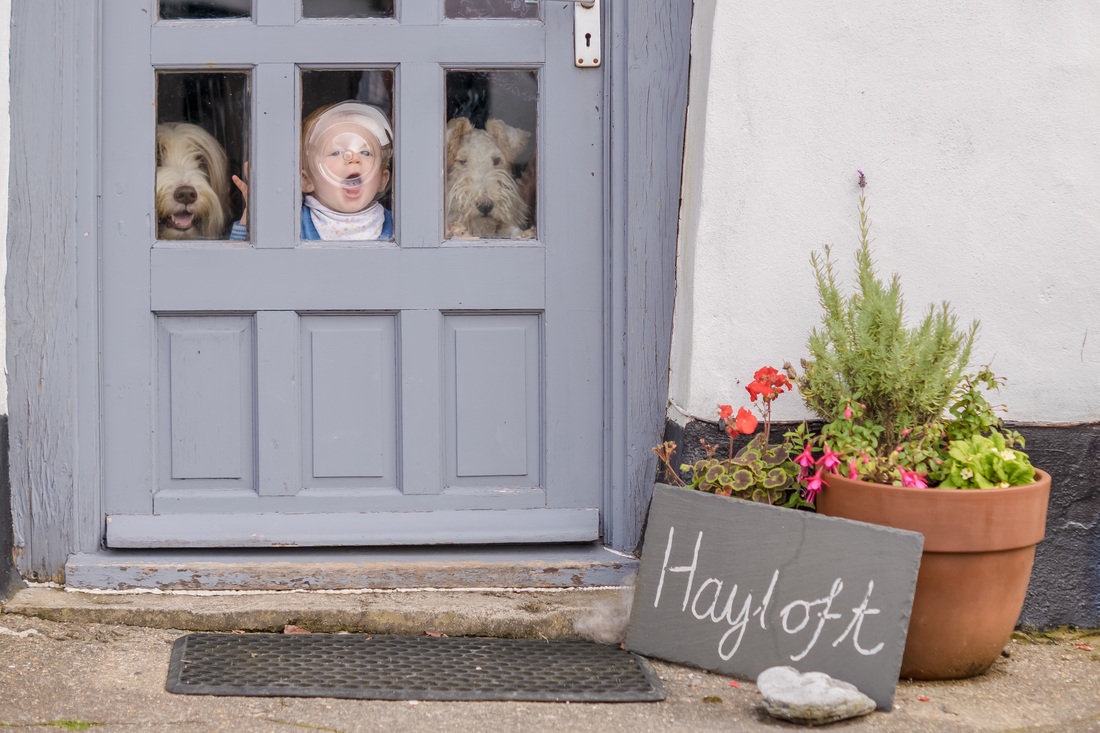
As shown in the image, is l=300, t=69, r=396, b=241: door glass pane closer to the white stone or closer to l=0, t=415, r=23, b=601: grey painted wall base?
l=0, t=415, r=23, b=601: grey painted wall base

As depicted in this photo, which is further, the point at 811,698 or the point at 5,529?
the point at 5,529

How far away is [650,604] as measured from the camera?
2.59 metres

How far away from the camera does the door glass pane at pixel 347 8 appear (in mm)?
2967

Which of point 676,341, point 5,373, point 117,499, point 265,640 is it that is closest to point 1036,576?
point 676,341

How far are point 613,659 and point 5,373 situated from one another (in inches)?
65.6

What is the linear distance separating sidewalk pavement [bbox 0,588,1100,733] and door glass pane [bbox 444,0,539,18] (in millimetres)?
1513

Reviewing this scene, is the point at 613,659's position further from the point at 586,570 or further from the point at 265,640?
the point at 265,640

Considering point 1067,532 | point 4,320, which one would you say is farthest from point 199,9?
point 1067,532

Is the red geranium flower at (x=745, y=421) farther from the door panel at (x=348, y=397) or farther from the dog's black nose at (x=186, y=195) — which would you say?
the dog's black nose at (x=186, y=195)

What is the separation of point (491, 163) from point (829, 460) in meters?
1.20

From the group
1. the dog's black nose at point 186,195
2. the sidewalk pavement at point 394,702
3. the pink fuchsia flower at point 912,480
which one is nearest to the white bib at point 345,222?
the dog's black nose at point 186,195

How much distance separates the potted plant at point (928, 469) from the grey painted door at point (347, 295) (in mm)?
709

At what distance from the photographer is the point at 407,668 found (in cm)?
254

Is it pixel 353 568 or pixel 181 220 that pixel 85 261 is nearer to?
pixel 181 220
